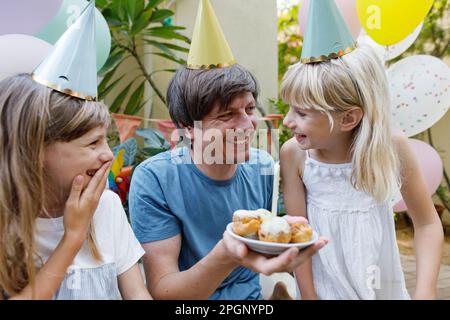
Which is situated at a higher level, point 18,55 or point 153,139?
point 18,55

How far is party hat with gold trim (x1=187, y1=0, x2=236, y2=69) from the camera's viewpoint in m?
1.28

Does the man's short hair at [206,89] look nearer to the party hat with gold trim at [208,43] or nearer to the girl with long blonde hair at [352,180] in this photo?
the party hat with gold trim at [208,43]

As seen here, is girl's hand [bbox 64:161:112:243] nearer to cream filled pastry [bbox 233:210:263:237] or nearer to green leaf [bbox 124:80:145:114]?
cream filled pastry [bbox 233:210:263:237]

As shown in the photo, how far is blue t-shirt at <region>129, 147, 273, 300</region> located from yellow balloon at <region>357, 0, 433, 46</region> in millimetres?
957

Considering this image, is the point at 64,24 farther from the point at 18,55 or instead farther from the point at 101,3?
the point at 101,3

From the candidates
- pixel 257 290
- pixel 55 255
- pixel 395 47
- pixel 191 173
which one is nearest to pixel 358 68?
pixel 191 173

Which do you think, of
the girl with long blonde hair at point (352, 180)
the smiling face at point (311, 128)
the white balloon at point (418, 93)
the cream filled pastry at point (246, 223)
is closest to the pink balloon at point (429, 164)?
the white balloon at point (418, 93)

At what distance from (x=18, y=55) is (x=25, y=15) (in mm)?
246

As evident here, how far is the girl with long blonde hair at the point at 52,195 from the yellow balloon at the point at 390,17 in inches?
47.8

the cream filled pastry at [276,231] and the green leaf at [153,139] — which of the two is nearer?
the cream filled pastry at [276,231]

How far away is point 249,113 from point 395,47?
3.89 feet

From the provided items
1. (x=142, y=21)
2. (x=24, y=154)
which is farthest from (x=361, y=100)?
(x=142, y=21)

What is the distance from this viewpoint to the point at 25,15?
1422mm

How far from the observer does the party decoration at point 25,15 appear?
140 cm
